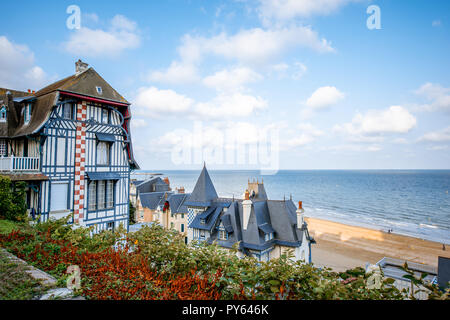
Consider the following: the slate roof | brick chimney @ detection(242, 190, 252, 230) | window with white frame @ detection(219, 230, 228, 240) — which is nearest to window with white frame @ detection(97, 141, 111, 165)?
the slate roof

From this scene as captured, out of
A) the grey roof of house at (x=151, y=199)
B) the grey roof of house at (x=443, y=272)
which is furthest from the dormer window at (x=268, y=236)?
the grey roof of house at (x=151, y=199)

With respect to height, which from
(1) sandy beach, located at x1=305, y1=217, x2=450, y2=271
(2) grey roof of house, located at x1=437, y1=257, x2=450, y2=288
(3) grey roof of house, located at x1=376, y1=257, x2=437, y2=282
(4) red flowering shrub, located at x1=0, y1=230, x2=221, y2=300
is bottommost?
(1) sandy beach, located at x1=305, y1=217, x2=450, y2=271

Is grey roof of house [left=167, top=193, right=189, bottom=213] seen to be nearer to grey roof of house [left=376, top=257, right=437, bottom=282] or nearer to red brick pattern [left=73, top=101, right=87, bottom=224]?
red brick pattern [left=73, top=101, right=87, bottom=224]

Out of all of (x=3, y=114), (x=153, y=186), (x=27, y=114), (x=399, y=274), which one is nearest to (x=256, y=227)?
(x=399, y=274)

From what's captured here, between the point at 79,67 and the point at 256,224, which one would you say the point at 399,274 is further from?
the point at 79,67

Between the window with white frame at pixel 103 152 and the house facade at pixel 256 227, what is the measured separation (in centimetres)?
622

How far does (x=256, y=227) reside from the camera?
14.0m

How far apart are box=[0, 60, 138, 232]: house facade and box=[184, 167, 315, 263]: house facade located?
5081 mm

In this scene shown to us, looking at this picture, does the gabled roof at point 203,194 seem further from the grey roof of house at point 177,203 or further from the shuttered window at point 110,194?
the grey roof of house at point 177,203

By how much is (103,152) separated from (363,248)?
2791cm

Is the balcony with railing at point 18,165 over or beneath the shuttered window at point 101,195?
over

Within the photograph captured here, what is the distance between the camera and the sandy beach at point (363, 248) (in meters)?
24.0

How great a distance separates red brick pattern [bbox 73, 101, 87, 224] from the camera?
11523 millimetres

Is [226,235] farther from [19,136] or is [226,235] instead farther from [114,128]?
[19,136]
